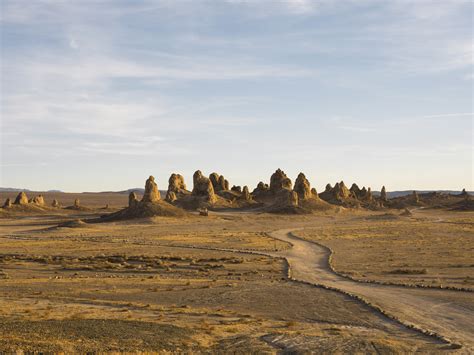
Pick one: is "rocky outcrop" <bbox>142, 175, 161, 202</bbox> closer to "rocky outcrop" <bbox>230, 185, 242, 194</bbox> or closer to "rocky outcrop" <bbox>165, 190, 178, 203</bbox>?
"rocky outcrop" <bbox>165, 190, 178, 203</bbox>

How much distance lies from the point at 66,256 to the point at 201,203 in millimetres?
73305

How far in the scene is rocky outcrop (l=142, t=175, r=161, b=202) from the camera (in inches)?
4078

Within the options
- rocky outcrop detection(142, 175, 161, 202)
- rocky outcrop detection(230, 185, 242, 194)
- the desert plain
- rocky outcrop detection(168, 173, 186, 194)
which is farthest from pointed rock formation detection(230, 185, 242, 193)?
the desert plain

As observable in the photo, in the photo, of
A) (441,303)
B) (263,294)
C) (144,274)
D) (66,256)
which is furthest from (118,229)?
(441,303)

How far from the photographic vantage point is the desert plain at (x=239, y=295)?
18.1m

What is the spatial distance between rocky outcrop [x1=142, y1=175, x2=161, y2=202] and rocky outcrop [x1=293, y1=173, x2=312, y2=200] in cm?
3197

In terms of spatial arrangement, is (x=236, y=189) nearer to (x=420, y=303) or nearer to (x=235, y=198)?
(x=235, y=198)

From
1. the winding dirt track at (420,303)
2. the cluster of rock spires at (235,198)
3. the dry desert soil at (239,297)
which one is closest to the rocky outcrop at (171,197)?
the cluster of rock spires at (235,198)

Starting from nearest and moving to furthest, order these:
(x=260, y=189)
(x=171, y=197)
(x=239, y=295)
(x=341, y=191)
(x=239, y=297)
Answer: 1. (x=239, y=297)
2. (x=239, y=295)
3. (x=171, y=197)
4. (x=341, y=191)
5. (x=260, y=189)

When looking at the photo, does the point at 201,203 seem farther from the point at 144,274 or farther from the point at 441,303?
the point at 441,303

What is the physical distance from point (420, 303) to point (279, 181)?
11145 cm

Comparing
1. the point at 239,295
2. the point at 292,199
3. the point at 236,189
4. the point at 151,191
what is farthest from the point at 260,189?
the point at 239,295

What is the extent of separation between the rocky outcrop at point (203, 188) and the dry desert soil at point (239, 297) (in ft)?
215

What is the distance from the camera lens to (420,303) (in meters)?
25.3
